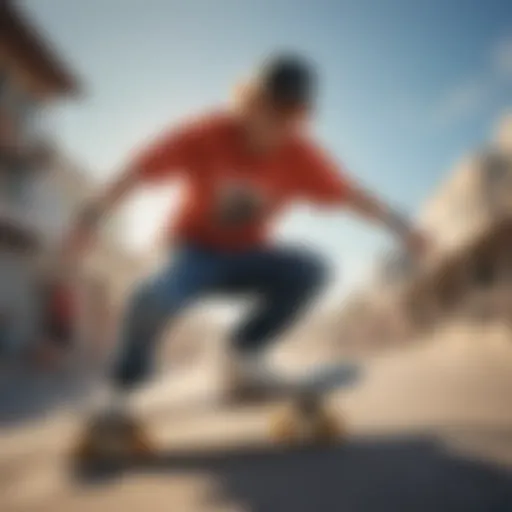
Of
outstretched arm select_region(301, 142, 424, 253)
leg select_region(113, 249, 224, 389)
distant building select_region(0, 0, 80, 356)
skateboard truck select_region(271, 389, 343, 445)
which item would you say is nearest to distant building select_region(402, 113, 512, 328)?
outstretched arm select_region(301, 142, 424, 253)

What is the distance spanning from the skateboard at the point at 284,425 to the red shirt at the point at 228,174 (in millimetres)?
367

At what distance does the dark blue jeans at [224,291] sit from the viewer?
1.19 metres

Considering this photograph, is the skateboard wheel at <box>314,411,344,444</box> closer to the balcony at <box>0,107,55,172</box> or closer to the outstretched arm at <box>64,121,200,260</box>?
the outstretched arm at <box>64,121,200,260</box>

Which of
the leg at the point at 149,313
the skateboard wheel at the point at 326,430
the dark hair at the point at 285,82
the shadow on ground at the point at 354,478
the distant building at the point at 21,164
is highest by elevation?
the distant building at the point at 21,164

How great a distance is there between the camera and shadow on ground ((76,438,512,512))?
840 millimetres

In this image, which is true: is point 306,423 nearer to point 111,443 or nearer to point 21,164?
point 111,443

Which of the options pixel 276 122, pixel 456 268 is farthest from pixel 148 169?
pixel 456 268

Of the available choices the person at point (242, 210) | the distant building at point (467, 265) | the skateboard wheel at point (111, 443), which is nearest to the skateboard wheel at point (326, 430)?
the person at point (242, 210)

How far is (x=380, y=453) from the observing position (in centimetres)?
106

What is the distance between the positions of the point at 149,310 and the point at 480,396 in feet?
2.71

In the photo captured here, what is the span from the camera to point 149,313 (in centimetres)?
118

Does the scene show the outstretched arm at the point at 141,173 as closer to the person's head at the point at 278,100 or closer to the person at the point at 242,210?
the person at the point at 242,210

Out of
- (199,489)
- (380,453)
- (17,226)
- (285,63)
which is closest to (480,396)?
(380,453)

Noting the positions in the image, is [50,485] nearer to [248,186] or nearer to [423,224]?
[248,186]
